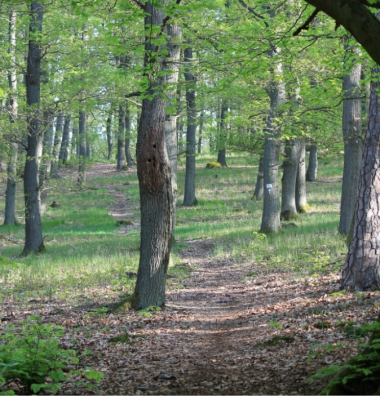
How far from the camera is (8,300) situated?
29.0 feet

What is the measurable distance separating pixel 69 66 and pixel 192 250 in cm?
714

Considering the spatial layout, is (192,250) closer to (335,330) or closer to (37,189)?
(37,189)

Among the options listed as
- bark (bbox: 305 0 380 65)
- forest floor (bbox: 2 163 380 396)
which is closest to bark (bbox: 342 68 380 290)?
forest floor (bbox: 2 163 380 396)

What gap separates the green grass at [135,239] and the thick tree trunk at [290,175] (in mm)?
638

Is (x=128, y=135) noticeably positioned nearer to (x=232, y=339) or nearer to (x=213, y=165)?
(x=213, y=165)

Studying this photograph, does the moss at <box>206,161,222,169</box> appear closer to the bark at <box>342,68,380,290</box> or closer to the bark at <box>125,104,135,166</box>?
the bark at <box>125,104,135,166</box>

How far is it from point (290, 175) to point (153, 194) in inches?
466

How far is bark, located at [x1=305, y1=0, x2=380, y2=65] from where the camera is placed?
3145mm

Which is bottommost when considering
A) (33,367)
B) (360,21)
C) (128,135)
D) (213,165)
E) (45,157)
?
(33,367)

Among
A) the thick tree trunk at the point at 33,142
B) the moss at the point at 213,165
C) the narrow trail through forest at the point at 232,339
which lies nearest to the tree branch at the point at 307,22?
the narrow trail through forest at the point at 232,339

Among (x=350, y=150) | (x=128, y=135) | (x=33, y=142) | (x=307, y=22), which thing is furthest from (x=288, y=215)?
(x=128, y=135)

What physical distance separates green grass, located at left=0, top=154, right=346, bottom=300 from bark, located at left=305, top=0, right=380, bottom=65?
712cm

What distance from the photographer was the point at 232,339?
6430mm

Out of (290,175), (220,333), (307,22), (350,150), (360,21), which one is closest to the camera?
(360,21)
